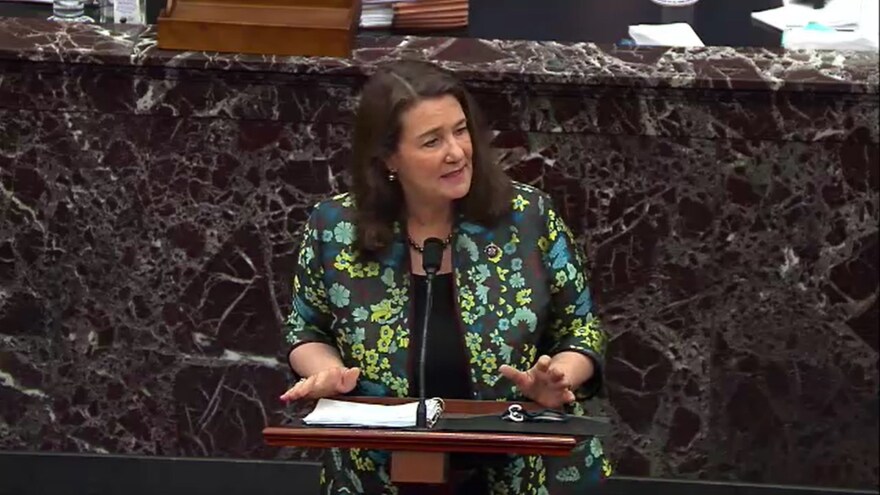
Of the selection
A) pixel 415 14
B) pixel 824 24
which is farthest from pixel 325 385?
pixel 824 24

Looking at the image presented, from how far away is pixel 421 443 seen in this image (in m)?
2.59

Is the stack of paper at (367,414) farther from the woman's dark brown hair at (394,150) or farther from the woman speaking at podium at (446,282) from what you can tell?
the woman's dark brown hair at (394,150)

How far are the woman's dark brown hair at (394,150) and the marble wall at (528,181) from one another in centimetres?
98

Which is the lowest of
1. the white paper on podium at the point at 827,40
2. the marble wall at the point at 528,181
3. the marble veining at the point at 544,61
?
the marble wall at the point at 528,181

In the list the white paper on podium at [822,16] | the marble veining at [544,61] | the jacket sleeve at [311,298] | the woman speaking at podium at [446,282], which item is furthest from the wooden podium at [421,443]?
the white paper on podium at [822,16]

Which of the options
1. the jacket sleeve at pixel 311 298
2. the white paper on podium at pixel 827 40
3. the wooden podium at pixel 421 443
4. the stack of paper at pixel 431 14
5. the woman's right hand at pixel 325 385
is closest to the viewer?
the wooden podium at pixel 421 443

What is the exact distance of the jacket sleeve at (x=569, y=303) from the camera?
305 cm

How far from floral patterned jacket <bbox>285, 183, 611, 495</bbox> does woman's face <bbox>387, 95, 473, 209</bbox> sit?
10 centimetres

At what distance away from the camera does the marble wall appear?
4.10 metres

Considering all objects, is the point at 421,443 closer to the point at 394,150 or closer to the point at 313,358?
the point at 313,358

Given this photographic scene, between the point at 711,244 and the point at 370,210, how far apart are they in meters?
1.37

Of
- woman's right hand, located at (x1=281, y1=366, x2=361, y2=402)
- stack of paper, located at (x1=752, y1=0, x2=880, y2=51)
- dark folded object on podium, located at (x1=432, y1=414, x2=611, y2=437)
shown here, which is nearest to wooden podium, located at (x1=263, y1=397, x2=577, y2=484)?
dark folded object on podium, located at (x1=432, y1=414, x2=611, y2=437)

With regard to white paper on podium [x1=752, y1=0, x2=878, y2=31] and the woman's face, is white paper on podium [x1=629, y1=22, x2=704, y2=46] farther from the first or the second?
the woman's face

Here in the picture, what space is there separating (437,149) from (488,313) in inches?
13.2
